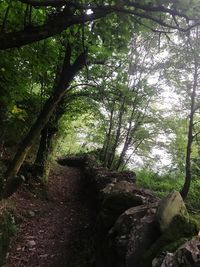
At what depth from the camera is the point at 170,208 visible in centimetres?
392

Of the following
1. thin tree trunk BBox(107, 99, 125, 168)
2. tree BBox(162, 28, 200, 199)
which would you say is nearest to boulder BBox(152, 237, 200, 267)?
tree BBox(162, 28, 200, 199)

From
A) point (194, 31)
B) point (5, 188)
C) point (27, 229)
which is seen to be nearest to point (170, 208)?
point (27, 229)

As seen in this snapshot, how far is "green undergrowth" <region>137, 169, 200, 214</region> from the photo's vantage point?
34.9 ft

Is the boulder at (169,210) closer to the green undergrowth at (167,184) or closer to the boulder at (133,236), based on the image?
the boulder at (133,236)

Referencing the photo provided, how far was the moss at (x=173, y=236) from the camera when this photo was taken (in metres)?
3.34

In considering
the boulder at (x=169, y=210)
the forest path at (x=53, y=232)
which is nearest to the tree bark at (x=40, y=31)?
the boulder at (x=169, y=210)

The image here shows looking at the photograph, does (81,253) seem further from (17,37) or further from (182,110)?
(182,110)

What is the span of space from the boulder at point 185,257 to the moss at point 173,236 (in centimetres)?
34

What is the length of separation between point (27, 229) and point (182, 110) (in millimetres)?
7135

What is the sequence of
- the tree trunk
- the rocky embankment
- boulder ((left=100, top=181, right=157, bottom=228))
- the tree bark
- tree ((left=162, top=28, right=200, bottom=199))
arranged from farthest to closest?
tree ((left=162, top=28, right=200, bottom=199)) < the tree trunk < boulder ((left=100, top=181, right=157, bottom=228)) < the tree bark < the rocky embankment

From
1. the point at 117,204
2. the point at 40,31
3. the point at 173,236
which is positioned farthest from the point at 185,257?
the point at 40,31

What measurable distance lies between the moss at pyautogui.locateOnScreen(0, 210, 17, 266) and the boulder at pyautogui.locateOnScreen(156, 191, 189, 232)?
3162 millimetres

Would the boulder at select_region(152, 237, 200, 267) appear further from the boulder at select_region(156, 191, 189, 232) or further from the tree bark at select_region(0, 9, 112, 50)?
the tree bark at select_region(0, 9, 112, 50)

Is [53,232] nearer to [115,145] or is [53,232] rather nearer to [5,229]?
[5,229]
